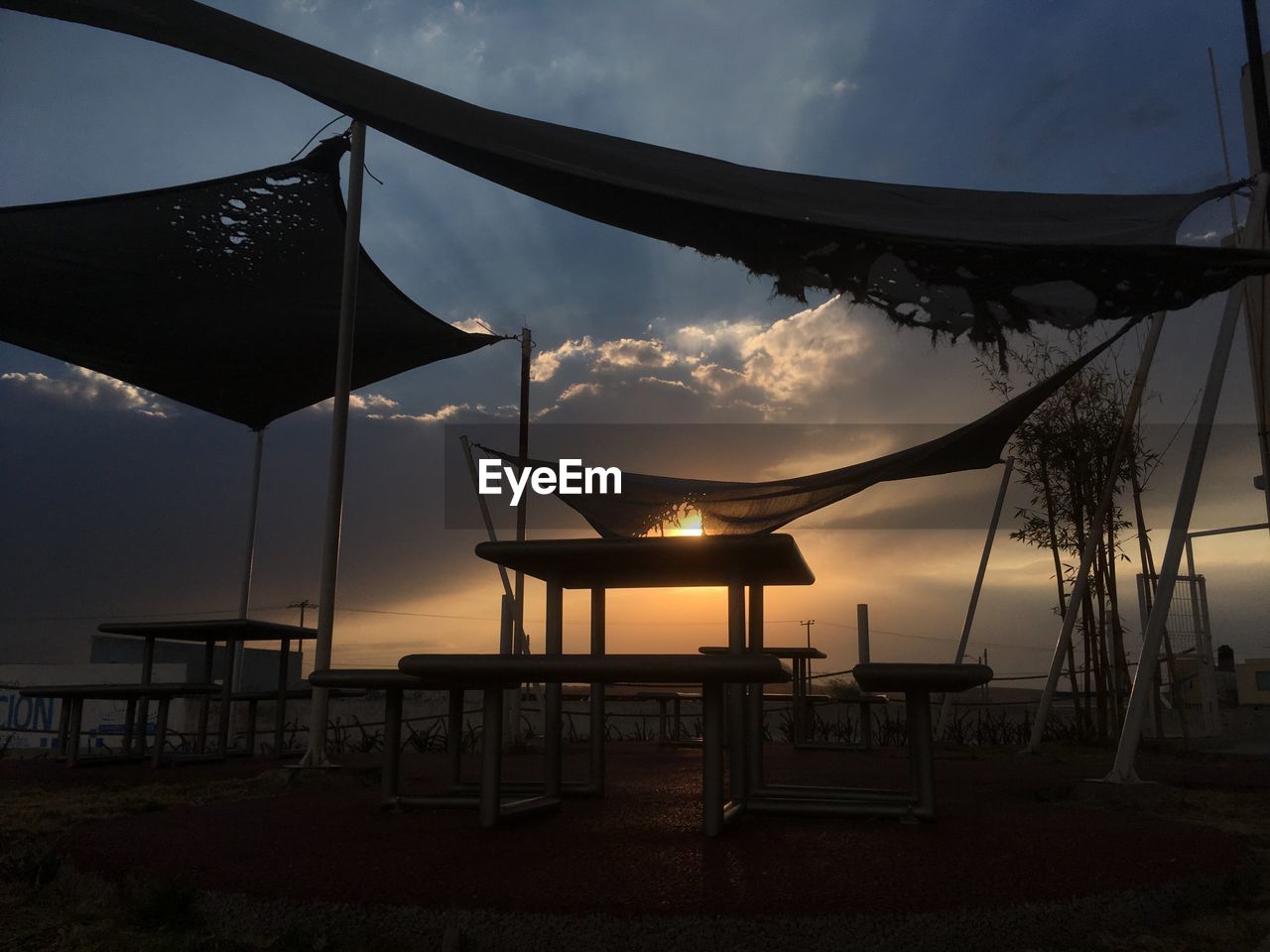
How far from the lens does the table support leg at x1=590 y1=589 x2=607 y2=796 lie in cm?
310

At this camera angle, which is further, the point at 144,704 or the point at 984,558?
the point at 984,558

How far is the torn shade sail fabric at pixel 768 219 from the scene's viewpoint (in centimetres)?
255

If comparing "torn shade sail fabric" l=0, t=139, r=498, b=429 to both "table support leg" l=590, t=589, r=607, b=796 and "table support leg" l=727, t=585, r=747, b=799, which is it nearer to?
"table support leg" l=590, t=589, r=607, b=796

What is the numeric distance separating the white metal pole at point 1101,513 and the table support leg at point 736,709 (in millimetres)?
2507

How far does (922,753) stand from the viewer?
2.53 metres

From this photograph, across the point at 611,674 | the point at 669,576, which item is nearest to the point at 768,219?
the point at 669,576

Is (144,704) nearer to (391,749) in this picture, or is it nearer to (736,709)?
(391,749)

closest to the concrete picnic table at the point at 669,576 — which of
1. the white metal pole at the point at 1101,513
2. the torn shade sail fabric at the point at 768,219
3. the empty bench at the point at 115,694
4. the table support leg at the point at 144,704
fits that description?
the torn shade sail fabric at the point at 768,219

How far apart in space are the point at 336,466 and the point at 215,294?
222 cm

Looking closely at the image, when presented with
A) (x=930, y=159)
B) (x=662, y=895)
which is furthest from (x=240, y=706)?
(x=662, y=895)

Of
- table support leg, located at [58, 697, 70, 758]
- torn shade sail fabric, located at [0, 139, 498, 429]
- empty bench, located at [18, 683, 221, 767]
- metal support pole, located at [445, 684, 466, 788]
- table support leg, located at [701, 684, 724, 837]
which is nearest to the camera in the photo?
table support leg, located at [701, 684, 724, 837]

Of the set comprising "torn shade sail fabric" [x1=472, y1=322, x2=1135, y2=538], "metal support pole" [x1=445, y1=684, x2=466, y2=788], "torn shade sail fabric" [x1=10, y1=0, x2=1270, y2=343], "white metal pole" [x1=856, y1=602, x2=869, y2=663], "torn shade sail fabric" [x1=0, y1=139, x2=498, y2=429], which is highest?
"torn shade sail fabric" [x1=0, y1=139, x2=498, y2=429]

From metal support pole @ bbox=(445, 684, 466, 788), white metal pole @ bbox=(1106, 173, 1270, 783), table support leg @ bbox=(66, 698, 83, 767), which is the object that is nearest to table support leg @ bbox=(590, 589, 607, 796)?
metal support pole @ bbox=(445, 684, 466, 788)

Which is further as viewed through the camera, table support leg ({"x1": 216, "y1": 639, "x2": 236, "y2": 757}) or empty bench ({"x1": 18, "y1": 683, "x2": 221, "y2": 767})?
table support leg ({"x1": 216, "y1": 639, "x2": 236, "y2": 757})
